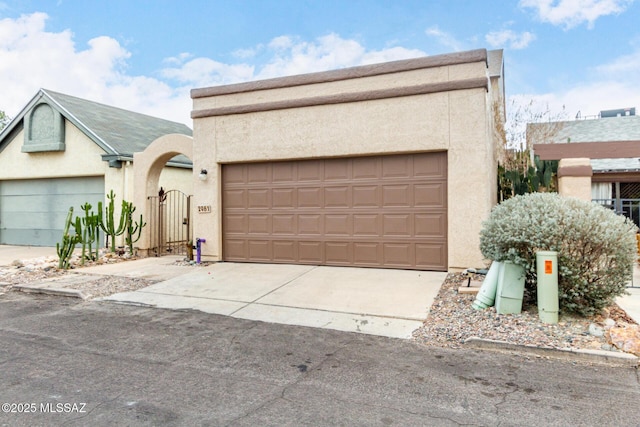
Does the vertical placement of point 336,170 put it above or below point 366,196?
above

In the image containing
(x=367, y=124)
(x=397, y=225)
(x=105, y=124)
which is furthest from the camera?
(x=105, y=124)

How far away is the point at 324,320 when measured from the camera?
6172 mm

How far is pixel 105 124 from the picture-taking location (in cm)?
1543

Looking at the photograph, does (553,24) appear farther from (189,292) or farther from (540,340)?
(189,292)

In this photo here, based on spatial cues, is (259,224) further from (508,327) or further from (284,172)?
(508,327)

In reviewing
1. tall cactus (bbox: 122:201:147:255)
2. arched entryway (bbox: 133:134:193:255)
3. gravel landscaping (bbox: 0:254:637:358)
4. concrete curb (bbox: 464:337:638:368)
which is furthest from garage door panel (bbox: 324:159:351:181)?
tall cactus (bbox: 122:201:147:255)

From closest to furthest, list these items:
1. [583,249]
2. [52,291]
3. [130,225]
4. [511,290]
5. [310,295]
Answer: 1. [583,249]
2. [511,290]
3. [310,295]
4. [52,291]
5. [130,225]

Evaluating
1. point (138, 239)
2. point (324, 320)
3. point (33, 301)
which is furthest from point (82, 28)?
point (324, 320)

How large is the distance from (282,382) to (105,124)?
14497 millimetres

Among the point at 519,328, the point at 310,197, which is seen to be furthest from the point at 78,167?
the point at 519,328

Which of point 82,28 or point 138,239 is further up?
point 82,28

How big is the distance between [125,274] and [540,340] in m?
8.60

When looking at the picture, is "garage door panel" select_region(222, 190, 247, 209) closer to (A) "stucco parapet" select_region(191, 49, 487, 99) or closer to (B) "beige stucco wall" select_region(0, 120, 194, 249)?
(A) "stucco parapet" select_region(191, 49, 487, 99)

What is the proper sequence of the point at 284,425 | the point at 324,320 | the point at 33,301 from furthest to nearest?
the point at 33,301 < the point at 324,320 < the point at 284,425
